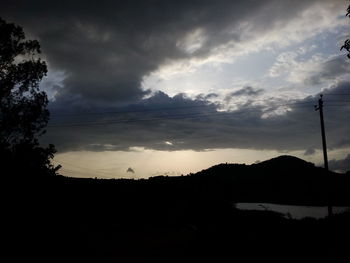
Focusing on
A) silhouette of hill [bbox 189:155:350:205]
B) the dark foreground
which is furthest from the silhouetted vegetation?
silhouette of hill [bbox 189:155:350:205]

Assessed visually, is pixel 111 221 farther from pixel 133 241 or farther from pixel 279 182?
pixel 279 182

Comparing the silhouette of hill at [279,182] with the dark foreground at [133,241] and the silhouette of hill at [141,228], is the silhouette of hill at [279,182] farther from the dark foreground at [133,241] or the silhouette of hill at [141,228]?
the dark foreground at [133,241]

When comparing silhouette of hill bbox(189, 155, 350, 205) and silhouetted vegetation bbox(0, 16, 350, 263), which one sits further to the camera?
silhouette of hill bbox(189, 155, 350, 205)

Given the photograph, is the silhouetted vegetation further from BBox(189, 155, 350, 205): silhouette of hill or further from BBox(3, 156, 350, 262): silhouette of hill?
BBox(189, 155, 350, 205): silhouette of hill

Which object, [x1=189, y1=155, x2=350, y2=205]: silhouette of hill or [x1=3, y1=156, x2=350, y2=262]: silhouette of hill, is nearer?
[x1=3, y1=156, x2=350, y2=262]: silhouette of hill

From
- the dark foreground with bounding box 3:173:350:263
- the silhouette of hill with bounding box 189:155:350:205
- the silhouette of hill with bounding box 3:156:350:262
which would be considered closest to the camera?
the dark foreground with bounding box 3:173:350:263

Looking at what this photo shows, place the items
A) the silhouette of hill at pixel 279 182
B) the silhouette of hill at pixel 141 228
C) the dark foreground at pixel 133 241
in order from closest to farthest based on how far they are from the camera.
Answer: the dark foreground at pixel 133 241 → the silhouette of hill at pixel 141 228 → the silhouette of hill at pixel 279 182

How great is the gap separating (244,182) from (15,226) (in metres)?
81.8

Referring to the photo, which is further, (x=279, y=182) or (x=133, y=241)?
(x=279, y=182)

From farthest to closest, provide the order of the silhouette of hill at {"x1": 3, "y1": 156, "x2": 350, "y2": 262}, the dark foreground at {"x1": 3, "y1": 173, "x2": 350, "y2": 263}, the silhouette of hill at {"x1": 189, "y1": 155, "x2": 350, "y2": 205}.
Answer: the silhouette of hill at {"x1": 189, "y1": 155, "x2": 350, "y2": 205}, the silhouette of hill at {"x1": 3, "y1": 156, "x2": 350, "y2": 262}, the dark foreground at {"x1": 3, "y1": 173, "x2": 350, "y2": 263}

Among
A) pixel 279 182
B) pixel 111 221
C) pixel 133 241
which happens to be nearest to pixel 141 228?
pixel 111 221

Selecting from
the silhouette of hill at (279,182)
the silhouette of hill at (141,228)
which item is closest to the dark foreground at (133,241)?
the silhouette of hill at (141,228)

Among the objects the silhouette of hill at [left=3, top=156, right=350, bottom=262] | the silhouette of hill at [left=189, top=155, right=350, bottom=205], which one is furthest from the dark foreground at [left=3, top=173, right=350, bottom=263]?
the silhouette of hill at [left=189, top=155, right=350, bottom=205]

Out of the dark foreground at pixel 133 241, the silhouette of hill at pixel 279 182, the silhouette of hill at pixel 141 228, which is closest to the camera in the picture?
the dark foreground at pixel 133 241
